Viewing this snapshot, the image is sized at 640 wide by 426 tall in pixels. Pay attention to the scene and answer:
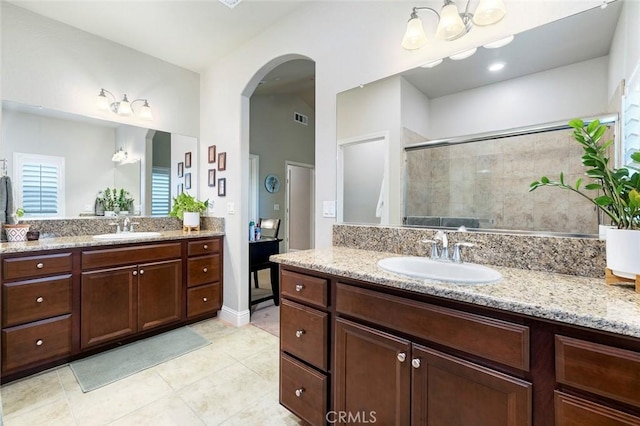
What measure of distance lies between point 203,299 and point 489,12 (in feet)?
10.1

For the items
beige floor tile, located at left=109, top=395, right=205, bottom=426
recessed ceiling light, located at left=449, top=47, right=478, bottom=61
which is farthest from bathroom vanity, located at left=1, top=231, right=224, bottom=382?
recessed ceiling light, located at left=449, top=47, right=478, bottom=61

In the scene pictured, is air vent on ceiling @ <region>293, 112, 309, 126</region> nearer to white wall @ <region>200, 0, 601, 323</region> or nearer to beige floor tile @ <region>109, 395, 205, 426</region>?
white wall @ <region>200, 0, 601, 323</region>

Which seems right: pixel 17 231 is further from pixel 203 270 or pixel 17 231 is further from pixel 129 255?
pixel 203 270

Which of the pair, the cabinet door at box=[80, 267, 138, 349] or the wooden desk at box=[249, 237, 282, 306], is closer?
the cabinet door at box=[80, 267, 138, 349]

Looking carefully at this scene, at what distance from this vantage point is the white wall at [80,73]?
221 cm

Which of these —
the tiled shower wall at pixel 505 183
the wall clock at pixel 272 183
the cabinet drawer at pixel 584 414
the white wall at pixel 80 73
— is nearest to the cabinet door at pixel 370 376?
the cabinet drawer at pixel 584 414

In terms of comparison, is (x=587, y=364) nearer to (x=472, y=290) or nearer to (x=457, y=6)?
(x=472, y=290)

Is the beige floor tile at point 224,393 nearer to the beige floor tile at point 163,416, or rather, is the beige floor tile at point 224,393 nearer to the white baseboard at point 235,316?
the beige floor tile at point 163,416

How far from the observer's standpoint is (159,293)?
252 centimetres

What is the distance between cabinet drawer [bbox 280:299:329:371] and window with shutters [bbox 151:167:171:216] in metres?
2.25

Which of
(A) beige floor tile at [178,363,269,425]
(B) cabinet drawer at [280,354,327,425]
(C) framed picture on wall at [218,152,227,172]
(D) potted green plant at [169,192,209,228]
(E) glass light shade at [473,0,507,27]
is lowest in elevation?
(A) beige floor tile at [178,363,269,425]

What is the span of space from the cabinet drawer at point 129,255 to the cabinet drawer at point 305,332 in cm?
156

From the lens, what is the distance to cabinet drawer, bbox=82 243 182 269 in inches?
84.2

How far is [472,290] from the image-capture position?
938mm
